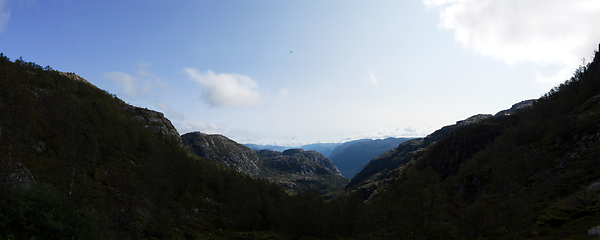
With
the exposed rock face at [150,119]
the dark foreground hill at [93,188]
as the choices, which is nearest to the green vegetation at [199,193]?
the dark foreground hill at [93,188]

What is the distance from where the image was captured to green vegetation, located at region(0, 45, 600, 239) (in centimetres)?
2138

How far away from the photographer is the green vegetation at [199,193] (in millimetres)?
21384

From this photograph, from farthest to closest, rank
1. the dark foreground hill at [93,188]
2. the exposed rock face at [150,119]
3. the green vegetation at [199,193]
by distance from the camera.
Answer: the exposed rock face at [150,119] → the green vegetation at [199,193] → the dark foreground hill at [93,188]

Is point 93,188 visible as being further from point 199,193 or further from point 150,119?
point 150,119

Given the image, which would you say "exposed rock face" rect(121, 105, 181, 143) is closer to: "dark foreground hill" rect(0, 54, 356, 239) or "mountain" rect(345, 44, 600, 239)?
"dark foreground hill" rect(0, 54, 356, 239)

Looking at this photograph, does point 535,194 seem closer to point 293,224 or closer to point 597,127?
point 597,127

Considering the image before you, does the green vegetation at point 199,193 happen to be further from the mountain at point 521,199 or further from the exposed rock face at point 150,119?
the exposed rock face at point 150,119

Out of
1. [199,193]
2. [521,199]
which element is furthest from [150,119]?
[521,199]

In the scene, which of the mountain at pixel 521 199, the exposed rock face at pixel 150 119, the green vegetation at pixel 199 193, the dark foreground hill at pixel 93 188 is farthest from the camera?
the exposed rock face at pixel 150 119

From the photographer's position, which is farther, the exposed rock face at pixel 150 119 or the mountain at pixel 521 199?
the exposed rock face at pixel 150 119

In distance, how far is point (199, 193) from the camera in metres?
78.6

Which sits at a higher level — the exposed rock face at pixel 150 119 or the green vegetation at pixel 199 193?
the exposed rock face at pixel 150 119

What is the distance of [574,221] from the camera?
25.3 metres

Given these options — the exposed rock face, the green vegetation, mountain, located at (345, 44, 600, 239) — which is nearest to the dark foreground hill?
the green vegetation
